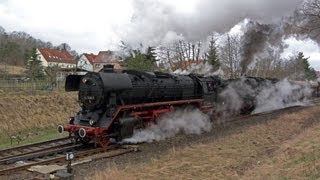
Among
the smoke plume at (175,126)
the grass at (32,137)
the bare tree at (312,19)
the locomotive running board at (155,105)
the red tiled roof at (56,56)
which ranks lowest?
the grass at (32,137)

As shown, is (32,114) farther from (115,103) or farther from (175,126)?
(115,103)

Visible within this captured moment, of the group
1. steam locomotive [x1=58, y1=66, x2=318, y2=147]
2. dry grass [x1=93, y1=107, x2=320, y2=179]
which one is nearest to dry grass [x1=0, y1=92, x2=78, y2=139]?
steam locomotive [x1=58, y1=66, x2=318, y2=147]

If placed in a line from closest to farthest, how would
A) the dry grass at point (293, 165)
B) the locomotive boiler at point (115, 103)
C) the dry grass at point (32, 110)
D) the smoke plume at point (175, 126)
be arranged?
the dry grass at point (293, 165)
the locomotive boiler at point (115, 103)
the smoke plume at point (175, 126)
the dry grass at point (32, 110)

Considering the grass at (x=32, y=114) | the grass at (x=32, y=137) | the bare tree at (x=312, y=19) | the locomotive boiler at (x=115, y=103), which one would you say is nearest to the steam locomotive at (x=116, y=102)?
the locomotive boiler at (x=115, y=103)

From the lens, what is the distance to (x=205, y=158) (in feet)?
43.5

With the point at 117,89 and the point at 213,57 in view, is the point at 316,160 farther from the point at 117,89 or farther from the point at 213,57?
the point at 213,57

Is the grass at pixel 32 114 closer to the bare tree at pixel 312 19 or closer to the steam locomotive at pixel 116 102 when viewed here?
the steam locomotive at pixel 116 102

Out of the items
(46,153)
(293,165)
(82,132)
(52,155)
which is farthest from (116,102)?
(293,165)

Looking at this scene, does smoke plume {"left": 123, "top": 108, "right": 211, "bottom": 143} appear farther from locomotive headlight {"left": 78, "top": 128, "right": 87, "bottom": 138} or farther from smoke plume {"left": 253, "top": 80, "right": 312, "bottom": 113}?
smoke plume {"left": 253, "top": 80, "right": 312, "bottom": 113}

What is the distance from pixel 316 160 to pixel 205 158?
3795 millimetres

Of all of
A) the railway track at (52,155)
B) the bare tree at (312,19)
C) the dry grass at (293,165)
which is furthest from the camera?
the bare tree at (312,19)

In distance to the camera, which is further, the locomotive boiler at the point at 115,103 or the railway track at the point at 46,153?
the locomotive boiler at the point at 115,103

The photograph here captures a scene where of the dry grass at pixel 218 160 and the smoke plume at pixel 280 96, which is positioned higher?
the smoke plume at pixel 280 96

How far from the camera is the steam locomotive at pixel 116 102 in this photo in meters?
15.4
